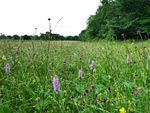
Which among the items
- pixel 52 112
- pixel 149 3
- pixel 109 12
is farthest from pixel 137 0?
pixel 52 112

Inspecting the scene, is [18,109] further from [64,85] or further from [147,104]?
[147,104]

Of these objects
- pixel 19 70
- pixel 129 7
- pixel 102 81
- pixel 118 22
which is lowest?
pixel 102 81

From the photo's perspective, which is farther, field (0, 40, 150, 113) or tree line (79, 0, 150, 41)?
tree line (79, 0, 150, 41)

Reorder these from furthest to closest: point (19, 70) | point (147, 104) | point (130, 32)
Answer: point (130, 32) < point (19, 70) < point (147, 104)

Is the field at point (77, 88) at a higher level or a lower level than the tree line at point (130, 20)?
lower

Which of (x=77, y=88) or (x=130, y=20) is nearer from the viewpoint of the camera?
(x=77, y=88)

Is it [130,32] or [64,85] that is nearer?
[64,85]

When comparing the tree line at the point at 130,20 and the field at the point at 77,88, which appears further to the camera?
the tree line at the point at 130,20

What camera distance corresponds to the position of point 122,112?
0.79 meters

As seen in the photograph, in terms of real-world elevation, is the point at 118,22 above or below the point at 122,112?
above

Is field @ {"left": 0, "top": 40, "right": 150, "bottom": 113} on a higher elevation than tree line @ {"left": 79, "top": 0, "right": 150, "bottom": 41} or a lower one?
lower

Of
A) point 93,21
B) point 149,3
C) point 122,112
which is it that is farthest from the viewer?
point 93,21

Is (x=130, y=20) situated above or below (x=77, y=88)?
above

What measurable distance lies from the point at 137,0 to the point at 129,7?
1100 mm
